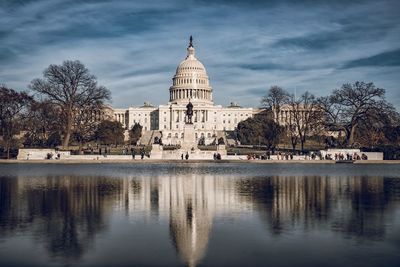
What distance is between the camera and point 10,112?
63.5 m

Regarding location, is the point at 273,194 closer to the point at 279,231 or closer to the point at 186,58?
the point at 279,231

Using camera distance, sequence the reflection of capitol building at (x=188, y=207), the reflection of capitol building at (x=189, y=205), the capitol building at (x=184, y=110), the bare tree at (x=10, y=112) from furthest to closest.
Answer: the capitol building at (x=184, y=110), the bare tree at (x=10, y=112), the reflection of capitol building at (x=188, y=207), the reflection of capitol building at (x=189, y=205)

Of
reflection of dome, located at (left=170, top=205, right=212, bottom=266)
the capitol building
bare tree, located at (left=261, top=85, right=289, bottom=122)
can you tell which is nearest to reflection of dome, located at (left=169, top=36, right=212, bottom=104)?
the capitol building

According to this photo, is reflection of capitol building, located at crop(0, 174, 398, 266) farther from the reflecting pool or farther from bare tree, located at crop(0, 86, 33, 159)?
bare tree, located at crop(0, 86, 33, 159)

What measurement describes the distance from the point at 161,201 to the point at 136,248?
763cm

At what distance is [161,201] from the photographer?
768 inches

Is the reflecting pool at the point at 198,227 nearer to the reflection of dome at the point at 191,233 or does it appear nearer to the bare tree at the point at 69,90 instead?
the reflection of dome at the point at 191,233

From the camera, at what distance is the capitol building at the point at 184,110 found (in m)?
161

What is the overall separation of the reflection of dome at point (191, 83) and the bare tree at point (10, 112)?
327ft

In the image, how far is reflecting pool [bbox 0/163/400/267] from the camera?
36.5ft

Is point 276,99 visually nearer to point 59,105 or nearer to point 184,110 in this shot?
point 59,105

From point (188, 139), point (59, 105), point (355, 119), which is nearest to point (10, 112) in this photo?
point (59, 105)

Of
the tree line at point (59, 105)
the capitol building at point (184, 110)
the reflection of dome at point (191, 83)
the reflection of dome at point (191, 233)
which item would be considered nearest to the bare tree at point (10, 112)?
the tree line at point (59, 105)

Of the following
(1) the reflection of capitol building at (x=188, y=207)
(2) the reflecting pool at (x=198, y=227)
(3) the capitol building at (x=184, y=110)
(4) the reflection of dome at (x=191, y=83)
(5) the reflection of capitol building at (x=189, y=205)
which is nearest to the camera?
(2) the reflecting pool at (x=198, y=227)
